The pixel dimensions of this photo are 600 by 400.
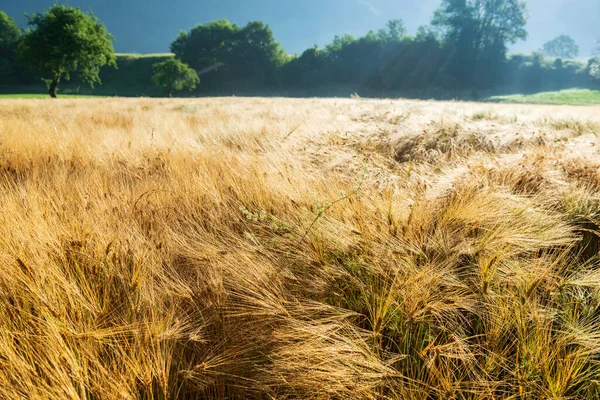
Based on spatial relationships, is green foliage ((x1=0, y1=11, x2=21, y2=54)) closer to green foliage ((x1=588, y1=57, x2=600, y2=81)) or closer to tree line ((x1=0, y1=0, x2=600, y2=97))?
tree line ((x1=0, y1=0, x2=600, y2=97))

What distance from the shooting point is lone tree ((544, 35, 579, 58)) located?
A: 355 feet

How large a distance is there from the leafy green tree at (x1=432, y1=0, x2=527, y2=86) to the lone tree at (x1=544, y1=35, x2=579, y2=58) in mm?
82097

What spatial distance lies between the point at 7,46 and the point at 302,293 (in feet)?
243

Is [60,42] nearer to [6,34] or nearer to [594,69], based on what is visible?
[6,34]

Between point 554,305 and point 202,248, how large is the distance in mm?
1530

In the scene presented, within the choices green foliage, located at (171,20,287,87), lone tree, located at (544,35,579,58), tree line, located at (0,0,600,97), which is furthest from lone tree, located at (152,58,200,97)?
lone tree, located at (544,35,579,58)

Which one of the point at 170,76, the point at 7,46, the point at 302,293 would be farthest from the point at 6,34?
the point at 302,293

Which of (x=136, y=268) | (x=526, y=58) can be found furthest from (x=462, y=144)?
(x=526, y=58)

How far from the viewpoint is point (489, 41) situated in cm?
5028

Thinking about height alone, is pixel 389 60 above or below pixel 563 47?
below

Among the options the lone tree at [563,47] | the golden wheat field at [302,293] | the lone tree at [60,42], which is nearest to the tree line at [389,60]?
the lone tree at [60,42]

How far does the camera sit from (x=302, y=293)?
1.28 meters

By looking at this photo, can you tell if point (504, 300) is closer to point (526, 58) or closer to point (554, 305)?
point (554, 305)

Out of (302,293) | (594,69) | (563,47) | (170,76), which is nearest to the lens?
(302,293)
